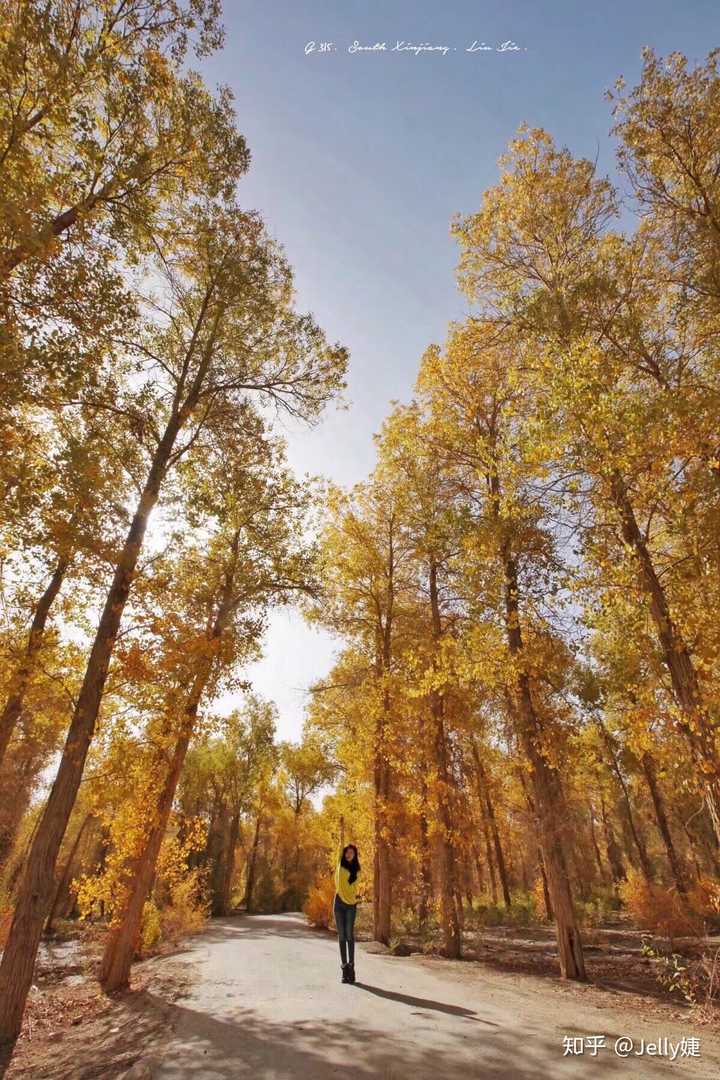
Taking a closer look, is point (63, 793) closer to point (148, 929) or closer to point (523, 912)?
point (148, 929)

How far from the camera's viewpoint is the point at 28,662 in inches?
328

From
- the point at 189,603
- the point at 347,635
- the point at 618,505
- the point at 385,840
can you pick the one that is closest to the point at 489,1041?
the point at 618,505

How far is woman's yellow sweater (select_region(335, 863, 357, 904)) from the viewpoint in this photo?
6953mm

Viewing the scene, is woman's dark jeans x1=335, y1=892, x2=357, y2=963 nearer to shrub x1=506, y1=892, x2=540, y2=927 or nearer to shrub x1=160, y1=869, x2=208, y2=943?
shrub x1=160, y1=869, x2=208, y2=943

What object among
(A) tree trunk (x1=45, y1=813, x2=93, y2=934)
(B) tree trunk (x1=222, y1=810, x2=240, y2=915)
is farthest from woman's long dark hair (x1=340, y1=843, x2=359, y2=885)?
(B) tree trunk (x1=222, y1=810, x2=240, y2=915)

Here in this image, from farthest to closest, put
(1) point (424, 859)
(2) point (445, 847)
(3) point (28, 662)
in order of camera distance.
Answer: (1) point (424, 859) < (2) point (445, 847) < (3) point (28, 662)

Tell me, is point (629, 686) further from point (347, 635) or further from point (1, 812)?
point (1, 812)

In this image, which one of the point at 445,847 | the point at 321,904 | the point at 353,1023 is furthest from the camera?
the point at 321,904

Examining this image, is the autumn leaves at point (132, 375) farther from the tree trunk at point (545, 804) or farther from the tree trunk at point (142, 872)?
the tree trunk at point (545, 804)

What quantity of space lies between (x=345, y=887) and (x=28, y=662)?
6063mm

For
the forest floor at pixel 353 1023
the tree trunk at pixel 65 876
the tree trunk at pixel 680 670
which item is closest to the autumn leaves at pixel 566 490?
the tree trunk at pixel 680 670

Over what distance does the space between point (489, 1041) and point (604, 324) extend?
8937mm

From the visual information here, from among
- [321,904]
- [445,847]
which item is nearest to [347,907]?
[445,847]

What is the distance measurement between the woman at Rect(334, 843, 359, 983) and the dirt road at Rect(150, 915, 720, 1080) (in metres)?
0.25
